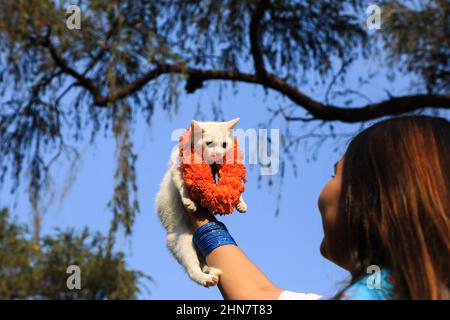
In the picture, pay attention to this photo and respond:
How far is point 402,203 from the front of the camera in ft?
3.75

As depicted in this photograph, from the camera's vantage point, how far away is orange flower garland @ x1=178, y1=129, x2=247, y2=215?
1565 millimetres

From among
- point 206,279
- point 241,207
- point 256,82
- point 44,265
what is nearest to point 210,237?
point 206,279

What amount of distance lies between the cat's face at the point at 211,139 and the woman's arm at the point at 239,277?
1.03 ft

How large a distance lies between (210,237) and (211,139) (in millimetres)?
329

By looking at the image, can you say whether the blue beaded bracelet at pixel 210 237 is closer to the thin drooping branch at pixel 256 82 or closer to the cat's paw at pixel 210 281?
the cat's paw at pixel 210 281

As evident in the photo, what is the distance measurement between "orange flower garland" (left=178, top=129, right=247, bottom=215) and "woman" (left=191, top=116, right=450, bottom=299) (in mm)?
276

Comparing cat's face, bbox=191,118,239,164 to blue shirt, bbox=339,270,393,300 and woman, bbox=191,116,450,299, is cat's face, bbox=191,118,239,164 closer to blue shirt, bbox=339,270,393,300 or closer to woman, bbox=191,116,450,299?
woman, bbox=191,116,450,299

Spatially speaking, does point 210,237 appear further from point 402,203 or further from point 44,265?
point 44,265

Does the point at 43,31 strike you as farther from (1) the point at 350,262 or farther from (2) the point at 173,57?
(1) the point at 350,262

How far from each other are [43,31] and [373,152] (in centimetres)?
495

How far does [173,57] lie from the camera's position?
563 centimetres

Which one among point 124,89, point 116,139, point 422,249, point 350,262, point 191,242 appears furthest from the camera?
point 124,89

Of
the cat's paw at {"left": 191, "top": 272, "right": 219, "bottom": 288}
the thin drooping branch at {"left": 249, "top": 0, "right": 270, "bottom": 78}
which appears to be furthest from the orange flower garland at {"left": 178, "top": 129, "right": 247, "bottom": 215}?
the thin drooping branch at {"left": 249, "top": 0, "right": 270, "bottom": 78}
